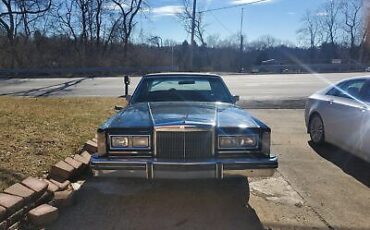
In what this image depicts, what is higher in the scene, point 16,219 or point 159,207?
point 16,219

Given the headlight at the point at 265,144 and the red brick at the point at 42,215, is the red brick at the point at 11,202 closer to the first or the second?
the red brick at the point at 42,215

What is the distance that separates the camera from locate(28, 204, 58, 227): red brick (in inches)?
152

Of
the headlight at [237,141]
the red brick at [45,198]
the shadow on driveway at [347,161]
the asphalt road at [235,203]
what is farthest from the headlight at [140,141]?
the shadow on driveway at [347,161]

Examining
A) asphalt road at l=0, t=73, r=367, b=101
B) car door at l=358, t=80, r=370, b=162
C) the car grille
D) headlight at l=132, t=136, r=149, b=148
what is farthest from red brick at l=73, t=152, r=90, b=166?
asphalt road at l=0, t=73, r=367, b=101

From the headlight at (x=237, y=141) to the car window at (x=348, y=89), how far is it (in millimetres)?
3017

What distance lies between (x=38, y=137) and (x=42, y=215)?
2.87m

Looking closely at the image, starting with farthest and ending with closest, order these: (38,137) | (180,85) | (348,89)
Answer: (348,89)
(38,137)
(180,85)

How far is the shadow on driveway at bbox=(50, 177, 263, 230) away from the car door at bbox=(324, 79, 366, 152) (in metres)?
2.36

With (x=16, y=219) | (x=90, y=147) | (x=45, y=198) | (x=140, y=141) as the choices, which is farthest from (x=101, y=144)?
(x=90, y=147)

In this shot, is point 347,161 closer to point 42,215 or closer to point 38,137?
point 42,215

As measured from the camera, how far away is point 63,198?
433cm

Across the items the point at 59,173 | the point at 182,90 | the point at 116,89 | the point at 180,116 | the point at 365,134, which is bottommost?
the point at 116,89

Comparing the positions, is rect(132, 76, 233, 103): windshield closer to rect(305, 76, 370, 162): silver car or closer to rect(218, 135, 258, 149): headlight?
rect(218, 135, 258, 149): headlight

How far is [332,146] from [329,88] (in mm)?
1119
